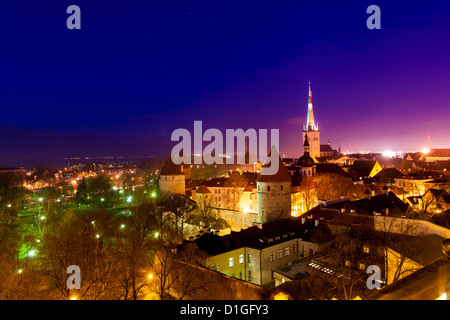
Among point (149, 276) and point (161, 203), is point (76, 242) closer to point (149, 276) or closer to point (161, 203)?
point (149, 276)

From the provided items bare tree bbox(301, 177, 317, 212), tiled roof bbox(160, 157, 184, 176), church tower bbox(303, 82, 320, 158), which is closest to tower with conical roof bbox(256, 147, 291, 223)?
bare tree bbox(301, 177, 317, 212)

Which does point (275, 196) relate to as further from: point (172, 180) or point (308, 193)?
point (172, 180)

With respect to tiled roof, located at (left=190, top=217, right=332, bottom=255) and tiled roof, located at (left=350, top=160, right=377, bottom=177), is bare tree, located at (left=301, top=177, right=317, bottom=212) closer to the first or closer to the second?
tiled roof, located at (left=190, top=217, right=332, bottom=255)

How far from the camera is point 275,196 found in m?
26.5

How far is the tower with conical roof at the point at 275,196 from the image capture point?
1043 inches

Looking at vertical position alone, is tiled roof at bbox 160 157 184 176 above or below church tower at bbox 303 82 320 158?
below

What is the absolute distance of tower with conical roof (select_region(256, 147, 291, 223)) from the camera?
86.9ft

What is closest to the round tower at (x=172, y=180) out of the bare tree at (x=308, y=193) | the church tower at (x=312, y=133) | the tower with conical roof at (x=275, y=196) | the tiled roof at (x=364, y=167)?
the tower with conical roof at (x=275, y=196)

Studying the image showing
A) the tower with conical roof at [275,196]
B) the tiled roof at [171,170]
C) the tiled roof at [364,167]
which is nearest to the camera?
the tower with conical roof at [275,196]

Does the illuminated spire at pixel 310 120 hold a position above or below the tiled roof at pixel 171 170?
above

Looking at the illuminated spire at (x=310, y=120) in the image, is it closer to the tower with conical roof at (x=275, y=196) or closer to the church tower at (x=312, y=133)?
the church tower at (x=312, y=133)

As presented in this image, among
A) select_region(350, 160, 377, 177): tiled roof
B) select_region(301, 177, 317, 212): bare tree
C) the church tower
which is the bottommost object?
select_region(301, 177, 317, 212): bare tree

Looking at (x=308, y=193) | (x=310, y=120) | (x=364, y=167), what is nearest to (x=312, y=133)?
(x=310, y=120)

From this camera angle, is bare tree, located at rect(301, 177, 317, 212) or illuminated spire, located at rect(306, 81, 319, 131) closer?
bare tree, located at rect(301, 177, 317, 212)
